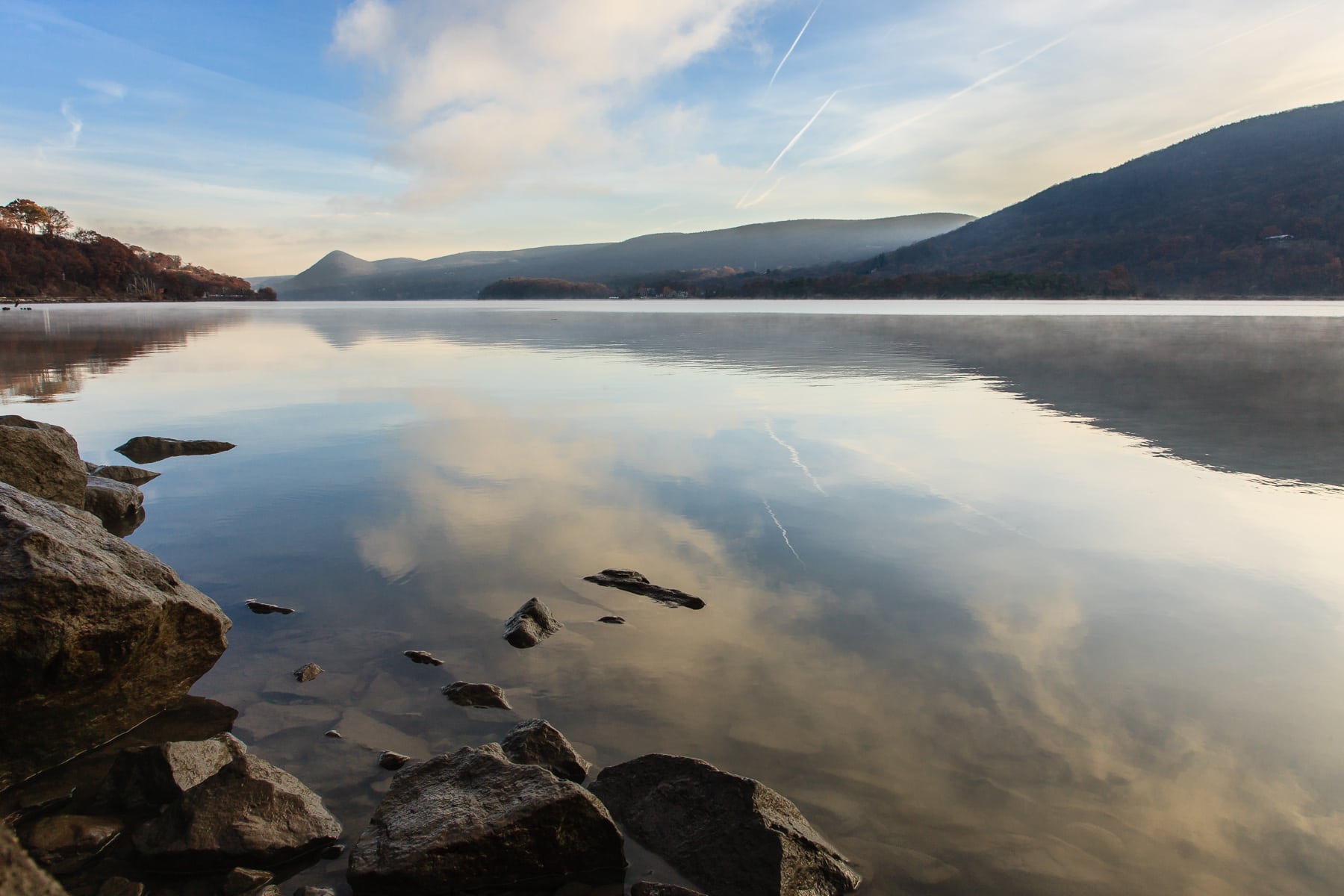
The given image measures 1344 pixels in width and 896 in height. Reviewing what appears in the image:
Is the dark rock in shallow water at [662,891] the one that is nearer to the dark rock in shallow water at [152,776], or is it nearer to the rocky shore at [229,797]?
the rocky shore at [229,797]

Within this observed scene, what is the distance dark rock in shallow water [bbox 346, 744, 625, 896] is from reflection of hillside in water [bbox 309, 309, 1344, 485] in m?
11.0

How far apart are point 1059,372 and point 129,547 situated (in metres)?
24.1

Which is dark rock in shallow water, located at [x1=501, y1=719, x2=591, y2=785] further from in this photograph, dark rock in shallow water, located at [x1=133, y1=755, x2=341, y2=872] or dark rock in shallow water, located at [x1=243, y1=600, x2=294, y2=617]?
dark rock in shallow water, located at [x1=243, y1=600, x2=294, y2=617]

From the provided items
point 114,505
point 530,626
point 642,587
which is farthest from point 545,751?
point 114,505

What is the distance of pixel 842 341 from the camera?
37.4m

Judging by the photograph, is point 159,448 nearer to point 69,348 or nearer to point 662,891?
point 662,891

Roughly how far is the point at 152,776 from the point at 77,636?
81cm

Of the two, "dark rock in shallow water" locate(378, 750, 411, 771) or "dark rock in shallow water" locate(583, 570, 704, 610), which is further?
"dark rock in shallow water" locate(583, 570, 704, 610)

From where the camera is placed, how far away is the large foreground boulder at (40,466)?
22.2ft

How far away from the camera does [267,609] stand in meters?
6.45

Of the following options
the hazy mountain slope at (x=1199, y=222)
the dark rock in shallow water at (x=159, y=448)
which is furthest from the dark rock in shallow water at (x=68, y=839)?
the hazy mountain slope at (x=1199, y=222)

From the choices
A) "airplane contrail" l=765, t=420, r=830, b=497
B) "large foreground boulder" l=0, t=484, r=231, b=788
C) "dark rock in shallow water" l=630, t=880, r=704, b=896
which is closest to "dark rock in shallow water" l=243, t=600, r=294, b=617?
"large foreground boulder" l=0, t=484, r=231, b=788

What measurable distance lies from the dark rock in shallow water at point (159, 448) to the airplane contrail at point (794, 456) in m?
8.52

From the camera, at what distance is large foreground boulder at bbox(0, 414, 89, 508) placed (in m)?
6.78
